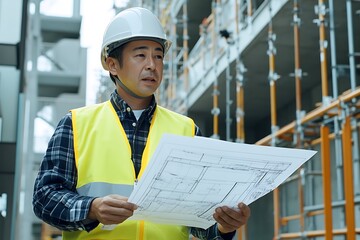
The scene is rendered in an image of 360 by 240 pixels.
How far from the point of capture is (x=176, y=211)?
5.57ft

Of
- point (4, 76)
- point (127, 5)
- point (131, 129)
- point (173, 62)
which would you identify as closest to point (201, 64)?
point (173, 62)

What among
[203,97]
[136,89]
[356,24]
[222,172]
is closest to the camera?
[222,172]

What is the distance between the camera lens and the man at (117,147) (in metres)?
1.69

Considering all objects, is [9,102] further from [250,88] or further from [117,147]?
[250,88]

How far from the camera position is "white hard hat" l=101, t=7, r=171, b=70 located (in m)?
1.84

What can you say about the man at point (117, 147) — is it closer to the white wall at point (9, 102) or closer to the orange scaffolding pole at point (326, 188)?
the white wall at point (9, 102)

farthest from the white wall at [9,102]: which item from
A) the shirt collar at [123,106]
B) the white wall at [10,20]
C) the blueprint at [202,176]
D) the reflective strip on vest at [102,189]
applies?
the blueprint at [202,176]

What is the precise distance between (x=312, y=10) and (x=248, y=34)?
4.58 ft

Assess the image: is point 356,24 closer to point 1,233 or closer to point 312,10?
point 312,10

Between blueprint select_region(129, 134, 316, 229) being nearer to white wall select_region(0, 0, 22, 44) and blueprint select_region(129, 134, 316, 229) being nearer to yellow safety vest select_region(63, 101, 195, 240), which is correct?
yellow safety vest select_region(63, 101, 195, 240)

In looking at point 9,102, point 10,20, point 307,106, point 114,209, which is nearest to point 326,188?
point 9,102

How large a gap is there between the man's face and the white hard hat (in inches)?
0.8

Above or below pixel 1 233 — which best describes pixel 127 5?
above

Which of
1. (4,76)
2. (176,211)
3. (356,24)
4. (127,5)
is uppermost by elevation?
(127,5)
